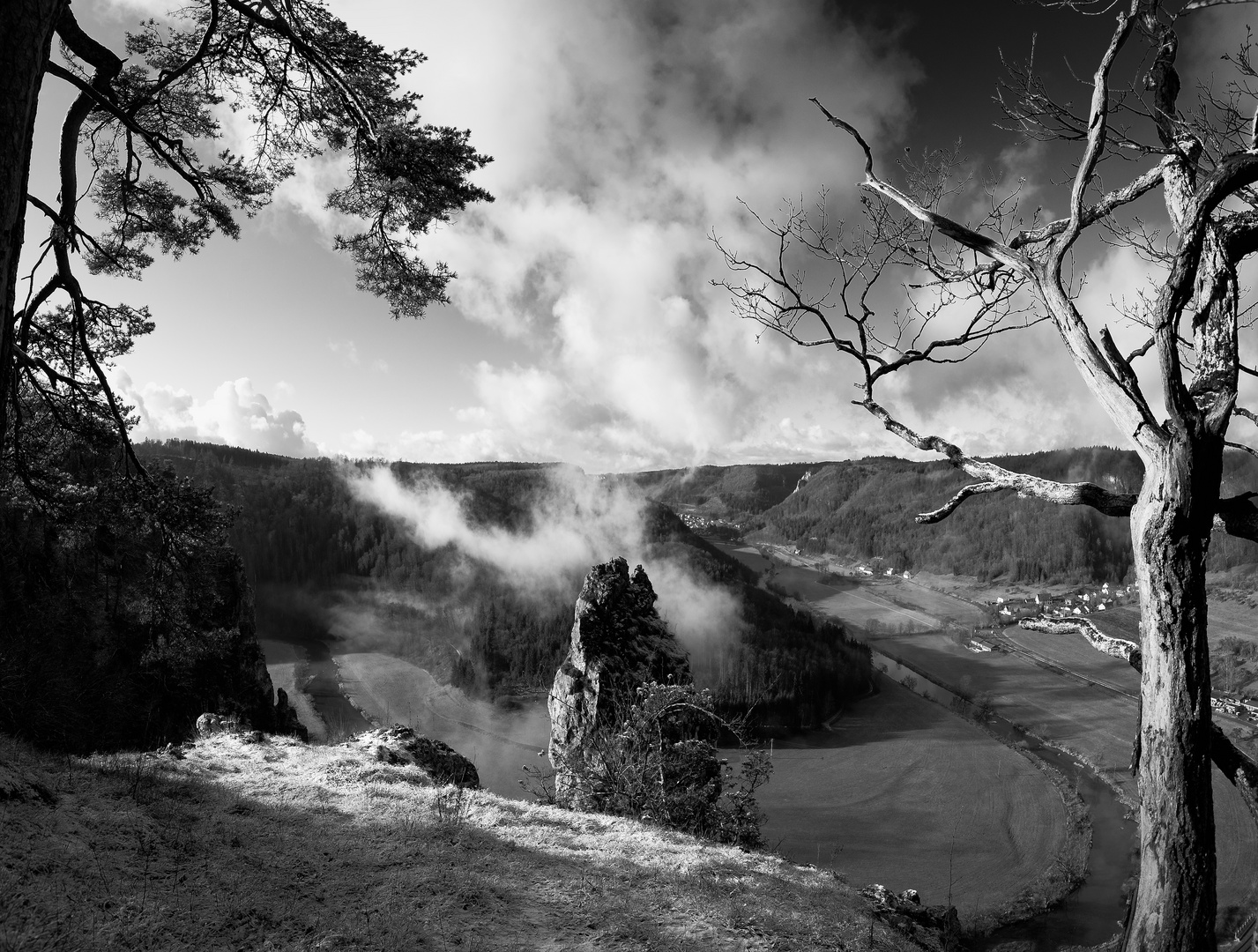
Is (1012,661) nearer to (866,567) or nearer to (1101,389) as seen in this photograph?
(866,567)

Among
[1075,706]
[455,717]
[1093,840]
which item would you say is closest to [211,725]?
[1093,840]

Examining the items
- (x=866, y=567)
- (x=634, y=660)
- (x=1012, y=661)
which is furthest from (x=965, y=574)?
(x=634, y=660)

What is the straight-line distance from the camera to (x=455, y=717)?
67812 millimetres

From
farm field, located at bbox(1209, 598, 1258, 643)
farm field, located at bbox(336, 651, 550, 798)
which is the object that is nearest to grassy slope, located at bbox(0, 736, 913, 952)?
farm field, located at bbox(336, 651, 550, 798)

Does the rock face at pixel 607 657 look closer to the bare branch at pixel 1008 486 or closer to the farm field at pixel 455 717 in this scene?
the bare branch at pixel 1008 486

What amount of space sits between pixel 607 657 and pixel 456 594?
306 ft

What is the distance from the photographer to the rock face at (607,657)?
759 inches

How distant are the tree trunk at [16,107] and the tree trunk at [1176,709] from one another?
7279 millimetres

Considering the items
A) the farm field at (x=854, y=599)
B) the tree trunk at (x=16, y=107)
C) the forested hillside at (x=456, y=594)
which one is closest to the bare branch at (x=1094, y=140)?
the tree trunk at (x=16, y=107)

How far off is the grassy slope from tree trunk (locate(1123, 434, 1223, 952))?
Answer: 8.95 feet

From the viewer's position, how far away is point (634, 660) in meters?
20.2

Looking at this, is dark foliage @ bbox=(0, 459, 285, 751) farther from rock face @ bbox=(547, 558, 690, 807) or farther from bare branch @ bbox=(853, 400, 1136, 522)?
rock face @ bbox=(547, 558, 690, 807)

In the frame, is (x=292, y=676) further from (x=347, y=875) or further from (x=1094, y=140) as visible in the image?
(x=1094, y=140)

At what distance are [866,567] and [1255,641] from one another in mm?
90778
